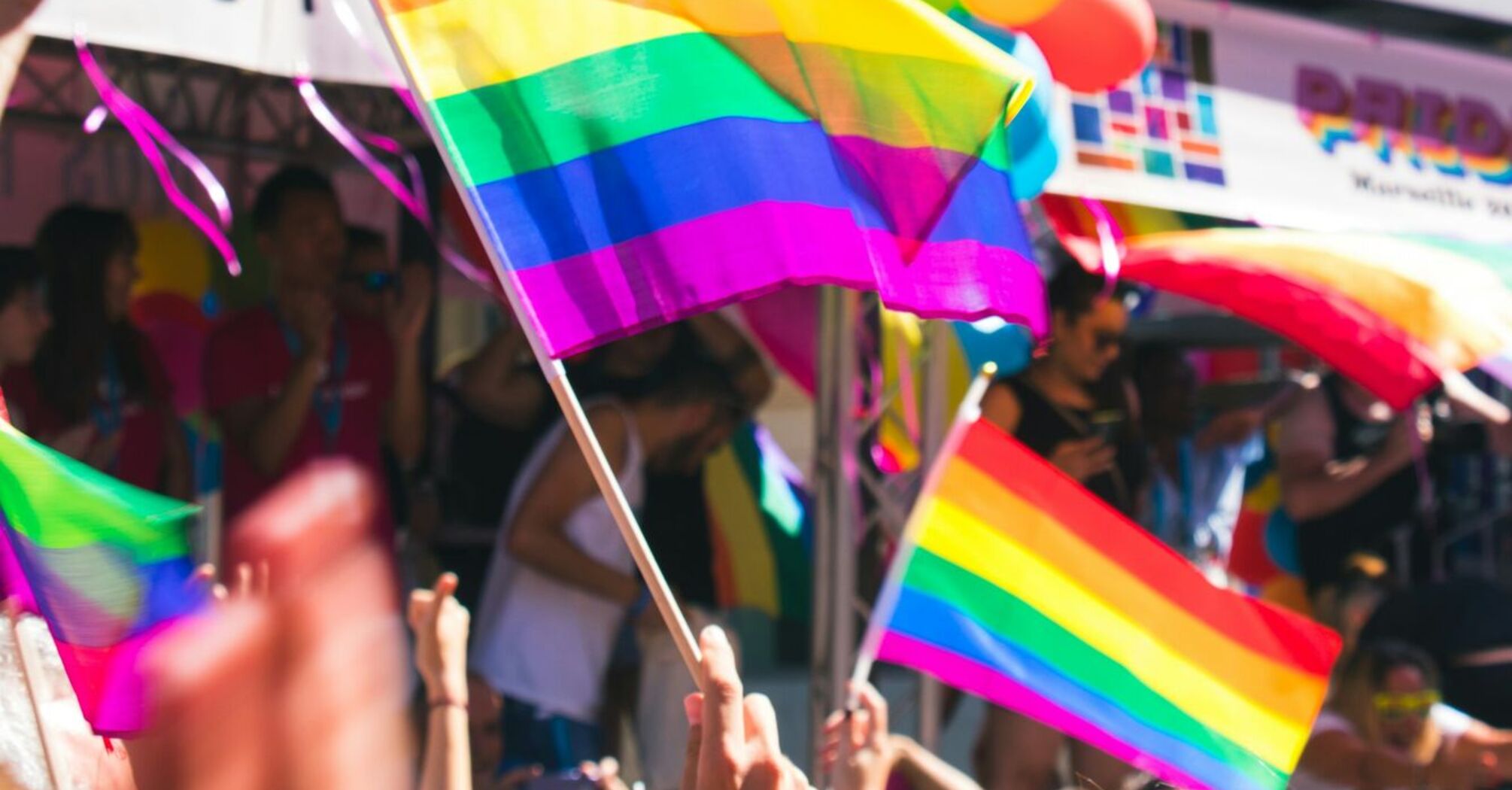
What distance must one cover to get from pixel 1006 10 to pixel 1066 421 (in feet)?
5.10

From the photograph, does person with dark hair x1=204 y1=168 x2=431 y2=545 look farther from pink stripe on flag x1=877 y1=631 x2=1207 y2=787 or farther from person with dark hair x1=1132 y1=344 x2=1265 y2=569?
person with dark hair x1=1132 y1=344 x2=1265 y2=569

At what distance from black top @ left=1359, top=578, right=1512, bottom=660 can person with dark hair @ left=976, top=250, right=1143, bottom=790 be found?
0.73 m

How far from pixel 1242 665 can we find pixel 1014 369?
2.25 meters

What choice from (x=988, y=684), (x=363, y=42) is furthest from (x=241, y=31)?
(x=988, y=684)

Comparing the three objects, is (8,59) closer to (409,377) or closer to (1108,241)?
(409,377)

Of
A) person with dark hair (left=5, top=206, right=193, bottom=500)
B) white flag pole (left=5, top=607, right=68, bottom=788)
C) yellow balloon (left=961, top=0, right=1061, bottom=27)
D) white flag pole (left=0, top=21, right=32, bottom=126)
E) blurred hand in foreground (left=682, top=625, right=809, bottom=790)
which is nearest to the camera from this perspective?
blurred hand in foreground (left=682, top=625, right=809, bottom=790)

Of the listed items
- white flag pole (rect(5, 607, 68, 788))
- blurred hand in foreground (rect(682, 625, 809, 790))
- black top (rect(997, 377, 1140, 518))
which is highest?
white flag pole (rect(5, 607, 68, 788))

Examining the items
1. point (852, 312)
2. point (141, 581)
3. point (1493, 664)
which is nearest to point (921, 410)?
point (852, 312)

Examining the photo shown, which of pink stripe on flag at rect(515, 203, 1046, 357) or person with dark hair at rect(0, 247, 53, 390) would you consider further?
person with dark hair at rect(0, 247, 53, 390)

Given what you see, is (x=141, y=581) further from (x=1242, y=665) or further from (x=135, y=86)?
(x=135, y=86)

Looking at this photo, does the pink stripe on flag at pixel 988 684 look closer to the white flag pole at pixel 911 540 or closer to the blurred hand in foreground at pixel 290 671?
the white flag pole at pixel 911 540

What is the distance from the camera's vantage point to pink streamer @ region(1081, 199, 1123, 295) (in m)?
4.77

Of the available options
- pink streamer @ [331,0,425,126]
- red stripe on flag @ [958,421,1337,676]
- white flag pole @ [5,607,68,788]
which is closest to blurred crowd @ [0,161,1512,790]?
red stripe on flag @ [958,421,1337,676]

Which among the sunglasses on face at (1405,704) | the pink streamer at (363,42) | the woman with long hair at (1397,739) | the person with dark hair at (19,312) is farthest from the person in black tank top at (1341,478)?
the person with dark hair at (19,312)
